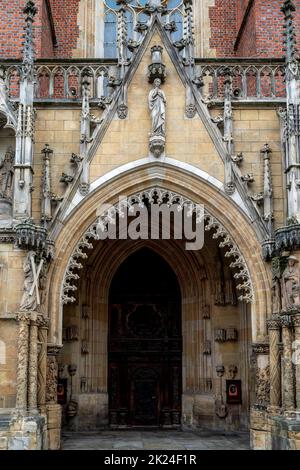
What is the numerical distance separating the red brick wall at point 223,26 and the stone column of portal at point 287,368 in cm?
849

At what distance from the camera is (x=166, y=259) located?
1529 cm

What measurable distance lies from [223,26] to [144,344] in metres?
8.32

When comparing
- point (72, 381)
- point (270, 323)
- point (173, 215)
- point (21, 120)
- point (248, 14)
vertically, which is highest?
point (248, 14)

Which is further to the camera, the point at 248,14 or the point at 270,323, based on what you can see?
the point at 248,14

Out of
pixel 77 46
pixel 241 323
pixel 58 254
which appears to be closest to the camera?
pixel 58 254

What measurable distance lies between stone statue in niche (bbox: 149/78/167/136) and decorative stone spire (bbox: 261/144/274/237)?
1900 millimetres

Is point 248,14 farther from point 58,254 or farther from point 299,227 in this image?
point 58,254

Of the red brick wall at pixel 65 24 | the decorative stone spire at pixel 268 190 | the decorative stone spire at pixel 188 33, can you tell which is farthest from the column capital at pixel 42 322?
the red brick wall at pixel 65 24

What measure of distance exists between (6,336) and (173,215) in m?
4.59

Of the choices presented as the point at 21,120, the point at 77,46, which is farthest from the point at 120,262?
the point at 77,46

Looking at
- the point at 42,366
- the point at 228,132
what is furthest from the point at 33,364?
the point at 228,132

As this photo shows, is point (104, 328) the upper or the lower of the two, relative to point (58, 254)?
lower

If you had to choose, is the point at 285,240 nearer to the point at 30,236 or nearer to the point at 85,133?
the point at 85,133

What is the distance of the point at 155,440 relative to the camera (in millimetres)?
12859
